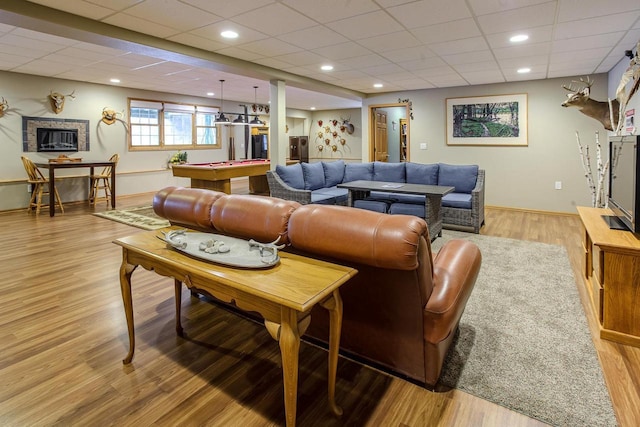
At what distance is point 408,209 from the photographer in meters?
4.74

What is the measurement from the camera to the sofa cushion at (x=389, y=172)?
5.83 metres

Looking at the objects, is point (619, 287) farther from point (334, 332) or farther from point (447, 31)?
point (447, 31)

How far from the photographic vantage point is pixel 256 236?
6.12 ft

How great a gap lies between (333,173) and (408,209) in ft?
6.45

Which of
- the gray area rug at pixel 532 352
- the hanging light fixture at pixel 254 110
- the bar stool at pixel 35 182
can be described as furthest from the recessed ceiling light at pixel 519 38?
the bar stool at pixel 35 182

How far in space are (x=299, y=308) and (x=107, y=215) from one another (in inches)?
238

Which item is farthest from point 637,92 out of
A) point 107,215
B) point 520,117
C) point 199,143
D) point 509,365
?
point 199,143

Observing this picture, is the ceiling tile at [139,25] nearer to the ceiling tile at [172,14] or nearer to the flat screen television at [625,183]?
the ceiling tile at [172,14]

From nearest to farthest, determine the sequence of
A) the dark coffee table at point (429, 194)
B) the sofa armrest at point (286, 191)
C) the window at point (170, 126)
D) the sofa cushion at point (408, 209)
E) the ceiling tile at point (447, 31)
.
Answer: the ceiling tile at point (447, 31), the dark coffee table at point (429, 194), the sofa cushion at point (408, 209), the sofa armrest at point (286, 191), the window at point (170, 126)

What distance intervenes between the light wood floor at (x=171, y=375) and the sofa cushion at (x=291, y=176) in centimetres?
280

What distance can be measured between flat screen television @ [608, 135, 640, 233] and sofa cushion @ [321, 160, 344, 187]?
13.2 ft

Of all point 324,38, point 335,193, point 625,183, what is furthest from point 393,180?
point 625,183

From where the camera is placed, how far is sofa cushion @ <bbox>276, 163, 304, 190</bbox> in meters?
5.52

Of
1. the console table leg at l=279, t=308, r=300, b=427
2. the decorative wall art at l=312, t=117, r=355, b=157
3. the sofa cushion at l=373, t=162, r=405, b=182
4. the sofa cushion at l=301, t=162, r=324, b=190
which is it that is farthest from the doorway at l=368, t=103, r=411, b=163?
the console table leg at l=279, t=308, r=300, b=427
